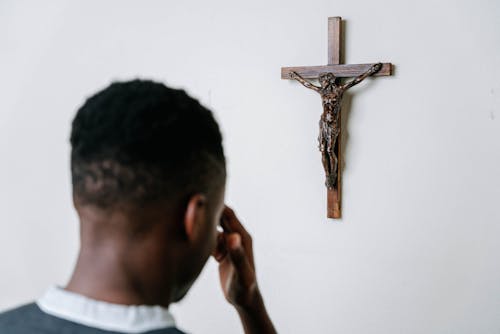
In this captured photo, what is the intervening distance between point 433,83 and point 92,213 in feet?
5.76

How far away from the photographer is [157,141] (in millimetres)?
955

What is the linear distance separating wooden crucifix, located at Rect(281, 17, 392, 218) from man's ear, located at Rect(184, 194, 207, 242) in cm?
153

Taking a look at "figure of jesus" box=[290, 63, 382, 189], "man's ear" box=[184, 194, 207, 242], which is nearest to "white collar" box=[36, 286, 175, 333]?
"man's ear" box=[184, 194, 207, 242]

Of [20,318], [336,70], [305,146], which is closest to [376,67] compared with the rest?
[336,70]

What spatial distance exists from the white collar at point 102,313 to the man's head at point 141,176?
59mm

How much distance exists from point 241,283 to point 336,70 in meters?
1.36

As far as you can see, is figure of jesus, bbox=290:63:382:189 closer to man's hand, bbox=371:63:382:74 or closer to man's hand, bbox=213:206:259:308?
man's hand, bbox=371:63:382:74

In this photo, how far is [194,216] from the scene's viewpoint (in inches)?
38.7

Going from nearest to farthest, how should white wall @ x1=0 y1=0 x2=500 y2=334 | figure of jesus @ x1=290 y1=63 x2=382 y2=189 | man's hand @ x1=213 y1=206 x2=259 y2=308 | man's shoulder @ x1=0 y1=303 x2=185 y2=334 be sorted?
man's shoulder @ x1=0 y1=303 x2=185 y2=334 → man's hand @ x1=213 y1=206 x2=259 y2=308 → white wall @ x1=0 y1=0 x2=500 y2=334 → figure of jesus @ x1=290 y1=63 x2=382 y2=189

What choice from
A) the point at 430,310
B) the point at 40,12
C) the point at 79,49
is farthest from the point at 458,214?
the point at 40,12

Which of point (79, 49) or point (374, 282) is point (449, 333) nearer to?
point (374, 282)

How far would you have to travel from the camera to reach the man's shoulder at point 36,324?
0.88 m

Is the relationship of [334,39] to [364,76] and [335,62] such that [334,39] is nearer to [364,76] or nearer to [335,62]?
[335,62]

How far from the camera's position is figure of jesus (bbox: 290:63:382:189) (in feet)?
8.07
